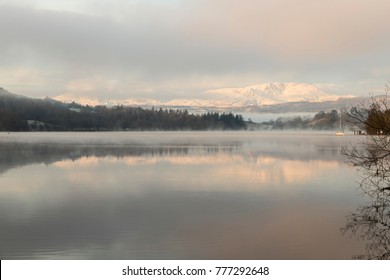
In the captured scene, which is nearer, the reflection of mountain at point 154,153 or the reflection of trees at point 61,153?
the reflection of trees at point 61,153

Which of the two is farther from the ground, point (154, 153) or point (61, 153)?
point (61, 153)

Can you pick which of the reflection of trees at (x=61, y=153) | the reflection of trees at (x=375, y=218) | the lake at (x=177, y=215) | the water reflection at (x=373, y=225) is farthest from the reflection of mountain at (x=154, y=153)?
the reflection of trees at (x=375, y=218)

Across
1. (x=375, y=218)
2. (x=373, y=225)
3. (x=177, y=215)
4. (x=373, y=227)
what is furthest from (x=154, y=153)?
(x=373, y=227)

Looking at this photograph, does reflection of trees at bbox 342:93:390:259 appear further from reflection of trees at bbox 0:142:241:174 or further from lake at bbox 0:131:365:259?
reflection of trees at bbox 0:142:241:174

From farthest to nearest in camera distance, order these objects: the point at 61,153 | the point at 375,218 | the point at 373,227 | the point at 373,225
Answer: the point at 61,153 → the point at 375,218 → the point at 373,225 → the point at 373,227

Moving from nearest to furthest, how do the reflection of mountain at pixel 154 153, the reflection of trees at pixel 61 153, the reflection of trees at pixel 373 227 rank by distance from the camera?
the reflection of trees at pixel 373 227 < the reflection of trees at pixel 61 153 < the reflection of mountain at pixel 154 153

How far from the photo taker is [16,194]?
18047 mm

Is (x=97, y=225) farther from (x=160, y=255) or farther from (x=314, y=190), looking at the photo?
(x=314, y=190)

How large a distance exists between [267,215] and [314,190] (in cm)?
634

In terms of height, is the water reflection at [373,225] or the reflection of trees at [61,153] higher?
the reflection of trees at [61,153]

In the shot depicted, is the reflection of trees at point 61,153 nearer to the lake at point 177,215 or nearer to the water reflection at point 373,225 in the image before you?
the lake at point 177,215

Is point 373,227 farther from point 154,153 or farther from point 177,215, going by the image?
point 154,153

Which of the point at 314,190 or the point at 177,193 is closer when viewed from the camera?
the point at 177,193
